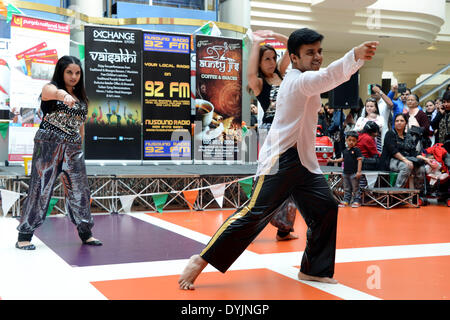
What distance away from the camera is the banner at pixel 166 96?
28.6 feet

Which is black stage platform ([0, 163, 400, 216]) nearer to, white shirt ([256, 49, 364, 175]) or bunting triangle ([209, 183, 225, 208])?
bunting triangle ([209, 183, 225, 208])

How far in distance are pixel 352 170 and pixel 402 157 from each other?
839 mm

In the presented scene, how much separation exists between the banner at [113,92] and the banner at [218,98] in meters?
1.05

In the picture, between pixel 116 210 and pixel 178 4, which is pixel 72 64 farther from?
pixel 178 4

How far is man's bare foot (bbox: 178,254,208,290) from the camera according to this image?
10.0ft

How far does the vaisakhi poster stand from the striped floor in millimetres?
2581

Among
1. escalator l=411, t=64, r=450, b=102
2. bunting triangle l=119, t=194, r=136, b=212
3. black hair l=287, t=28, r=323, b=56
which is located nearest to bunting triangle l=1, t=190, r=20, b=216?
bunting triangle l=119, t=194, r=136, b=212

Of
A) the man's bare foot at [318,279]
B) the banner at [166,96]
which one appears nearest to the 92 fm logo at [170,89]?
the banner at [166,96]

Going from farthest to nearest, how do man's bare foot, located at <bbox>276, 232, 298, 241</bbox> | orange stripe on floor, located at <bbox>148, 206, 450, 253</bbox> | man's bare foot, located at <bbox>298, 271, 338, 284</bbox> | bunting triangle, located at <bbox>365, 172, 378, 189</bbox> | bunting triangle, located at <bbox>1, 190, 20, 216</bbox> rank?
bunting triangle, located at <bbox>365, 172, 378, 189</bbox>, bunting triangle, located at <bbox>1, 190, 20, 216</bbox>, man's bare foot, located at <bbox>276, 232, 298, 241</bbox>, orange stripe on floor, located at <bbox>148, 206, 450, 253</bbox>, man's bare foot, located at <bbox>298, 271, 338, 284</bbox>

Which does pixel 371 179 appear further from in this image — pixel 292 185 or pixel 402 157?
pixel 292 185

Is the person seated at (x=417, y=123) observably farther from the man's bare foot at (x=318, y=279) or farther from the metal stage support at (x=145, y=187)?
the man's bare foot at (x=318, y=279)

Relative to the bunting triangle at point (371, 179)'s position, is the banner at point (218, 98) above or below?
above
